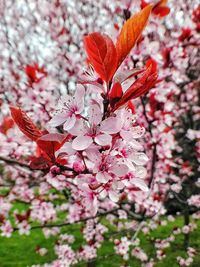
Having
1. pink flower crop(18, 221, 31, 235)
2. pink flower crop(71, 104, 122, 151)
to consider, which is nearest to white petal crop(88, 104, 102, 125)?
pink flower crop(71, 104, 122, 151)

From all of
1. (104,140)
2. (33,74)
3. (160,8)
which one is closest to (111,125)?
(104,140)

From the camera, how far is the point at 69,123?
1.09 meters

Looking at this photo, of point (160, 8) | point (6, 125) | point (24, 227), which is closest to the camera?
point (160, 8)

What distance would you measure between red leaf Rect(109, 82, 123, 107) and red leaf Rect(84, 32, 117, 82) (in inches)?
1.8

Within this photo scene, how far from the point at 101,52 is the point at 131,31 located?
0.34 feet

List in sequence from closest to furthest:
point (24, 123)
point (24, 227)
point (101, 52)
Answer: point (101, 52) < point (24, 123) < point (24, 227)

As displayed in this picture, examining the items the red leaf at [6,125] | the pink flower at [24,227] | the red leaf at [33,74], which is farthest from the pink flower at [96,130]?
the pink flower at [24,227]

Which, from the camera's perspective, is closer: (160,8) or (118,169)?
(118,169)

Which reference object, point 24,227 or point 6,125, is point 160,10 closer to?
point 6,125

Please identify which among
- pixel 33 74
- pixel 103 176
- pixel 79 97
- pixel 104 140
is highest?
pixel 33 74

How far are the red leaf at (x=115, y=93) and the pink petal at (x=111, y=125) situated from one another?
50mm

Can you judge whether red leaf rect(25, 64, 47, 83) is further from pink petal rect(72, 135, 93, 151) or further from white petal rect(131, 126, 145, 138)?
pink petal rect(72, 135, 93, 151)

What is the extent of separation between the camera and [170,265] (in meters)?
5.45

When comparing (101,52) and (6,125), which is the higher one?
(101,52)
